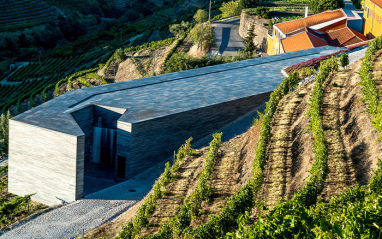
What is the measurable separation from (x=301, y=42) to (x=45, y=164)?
29.4 metres

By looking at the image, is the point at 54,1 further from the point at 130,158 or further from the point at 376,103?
the point at 376,103

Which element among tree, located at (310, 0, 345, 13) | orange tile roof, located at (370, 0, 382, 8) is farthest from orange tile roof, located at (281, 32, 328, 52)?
tree, located at (310, 0, 345, 13)

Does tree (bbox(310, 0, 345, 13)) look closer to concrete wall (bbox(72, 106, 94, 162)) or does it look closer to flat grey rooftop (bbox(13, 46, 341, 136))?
flat grey rooftop (bbox(13, 46, 341, 136))

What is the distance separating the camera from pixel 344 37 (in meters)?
48.0

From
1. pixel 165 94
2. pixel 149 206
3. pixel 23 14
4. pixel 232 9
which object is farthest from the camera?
pixel 23 14

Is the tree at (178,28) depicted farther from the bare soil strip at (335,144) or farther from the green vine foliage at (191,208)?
the green vine foliage at (191,208)

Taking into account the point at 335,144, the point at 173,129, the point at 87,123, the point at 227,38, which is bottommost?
the point at 87,123

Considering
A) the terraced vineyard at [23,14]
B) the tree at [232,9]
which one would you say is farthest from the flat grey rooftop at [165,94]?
the terraced vineyard at [23,14]

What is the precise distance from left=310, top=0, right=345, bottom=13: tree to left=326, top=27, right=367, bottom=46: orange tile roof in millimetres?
9862

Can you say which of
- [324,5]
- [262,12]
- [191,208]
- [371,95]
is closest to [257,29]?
[262,12]

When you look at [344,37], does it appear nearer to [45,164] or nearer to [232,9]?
[232,9]

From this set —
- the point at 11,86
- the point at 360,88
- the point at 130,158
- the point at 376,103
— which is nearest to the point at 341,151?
the point at 376,103

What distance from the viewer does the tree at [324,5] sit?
58.5 meters

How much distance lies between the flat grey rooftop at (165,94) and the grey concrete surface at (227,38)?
15.8 metres
